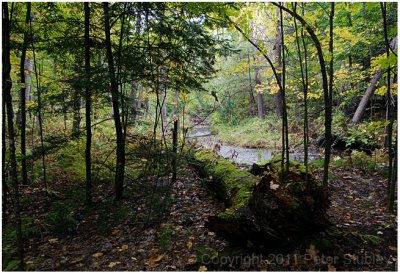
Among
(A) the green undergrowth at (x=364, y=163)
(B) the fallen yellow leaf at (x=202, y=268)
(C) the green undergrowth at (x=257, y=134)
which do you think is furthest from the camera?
(C) the green undergrowth at (x=257, y=134)

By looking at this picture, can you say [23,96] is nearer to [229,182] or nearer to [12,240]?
[12,240]

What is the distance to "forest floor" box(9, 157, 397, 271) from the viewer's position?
129 inches

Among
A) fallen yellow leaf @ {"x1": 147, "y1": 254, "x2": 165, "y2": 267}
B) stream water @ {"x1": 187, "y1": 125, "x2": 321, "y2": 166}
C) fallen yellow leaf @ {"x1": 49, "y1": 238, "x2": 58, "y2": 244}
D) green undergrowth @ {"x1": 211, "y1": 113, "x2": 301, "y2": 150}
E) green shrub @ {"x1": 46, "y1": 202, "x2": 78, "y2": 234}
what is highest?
green undergrowth @ {"x1": 211, "y1": 113, "x2": 301, "y2": 150}

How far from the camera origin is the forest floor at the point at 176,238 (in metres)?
3.28

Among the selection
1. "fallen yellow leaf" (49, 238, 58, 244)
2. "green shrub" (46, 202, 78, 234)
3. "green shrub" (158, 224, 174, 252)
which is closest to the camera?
"green shrub" (158, 224, 174, 252)

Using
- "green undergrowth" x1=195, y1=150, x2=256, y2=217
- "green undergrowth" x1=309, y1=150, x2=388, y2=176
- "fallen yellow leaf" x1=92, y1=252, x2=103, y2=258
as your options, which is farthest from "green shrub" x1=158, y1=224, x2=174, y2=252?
"green undergrowth" x1=309, y1=150, x2=388, y2=176

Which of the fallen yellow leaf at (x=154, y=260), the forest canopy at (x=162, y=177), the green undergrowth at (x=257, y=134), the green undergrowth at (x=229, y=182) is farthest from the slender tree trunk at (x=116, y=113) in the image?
the green undergrowth at (x=257, y=134)

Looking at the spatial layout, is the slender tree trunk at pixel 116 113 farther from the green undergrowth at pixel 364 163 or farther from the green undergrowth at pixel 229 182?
the green undergrowth at pixel 364 163

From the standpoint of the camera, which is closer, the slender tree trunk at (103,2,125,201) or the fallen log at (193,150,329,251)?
the fallen log at (193,150,329,251)

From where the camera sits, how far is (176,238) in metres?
4.17

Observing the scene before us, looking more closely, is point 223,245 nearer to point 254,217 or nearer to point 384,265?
point 254,217

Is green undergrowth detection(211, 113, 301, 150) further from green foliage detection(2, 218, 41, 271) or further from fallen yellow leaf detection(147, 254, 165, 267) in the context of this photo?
green foliage detection(2, 218, 41, 271)

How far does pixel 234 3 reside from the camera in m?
5.22

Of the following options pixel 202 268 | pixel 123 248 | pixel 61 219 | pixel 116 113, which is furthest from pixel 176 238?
pixel 116 113
